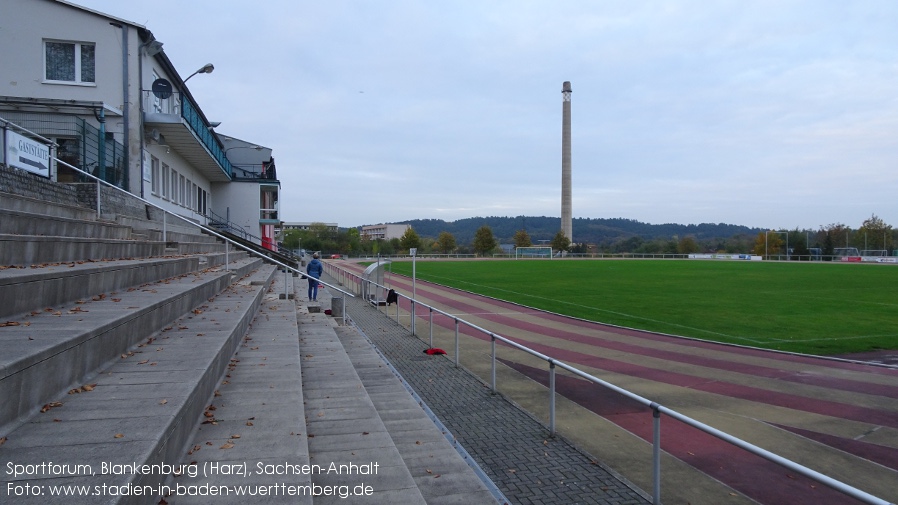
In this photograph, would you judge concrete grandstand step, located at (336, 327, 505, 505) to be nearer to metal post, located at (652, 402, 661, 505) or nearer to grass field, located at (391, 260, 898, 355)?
metal post, located at (652, 402, 661, 505)

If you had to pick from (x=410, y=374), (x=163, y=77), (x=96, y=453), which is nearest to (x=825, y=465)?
(x=410, y=374)

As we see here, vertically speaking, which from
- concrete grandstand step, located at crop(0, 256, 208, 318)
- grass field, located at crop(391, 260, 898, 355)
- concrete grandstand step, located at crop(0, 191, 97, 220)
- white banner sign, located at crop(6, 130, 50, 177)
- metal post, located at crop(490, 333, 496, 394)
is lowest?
grass field, located at crop(391, 260, 898, 355)

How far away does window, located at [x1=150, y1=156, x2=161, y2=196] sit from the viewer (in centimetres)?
2105

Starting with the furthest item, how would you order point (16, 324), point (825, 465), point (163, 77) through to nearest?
point (163, 77), point (825, 465), point (16, 324)

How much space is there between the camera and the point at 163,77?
22250mm

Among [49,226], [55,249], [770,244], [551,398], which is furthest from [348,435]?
[770,244]

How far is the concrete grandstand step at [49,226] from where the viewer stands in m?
6.76

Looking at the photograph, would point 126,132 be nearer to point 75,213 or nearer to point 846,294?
point 75,213

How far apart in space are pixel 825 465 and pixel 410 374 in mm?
6872

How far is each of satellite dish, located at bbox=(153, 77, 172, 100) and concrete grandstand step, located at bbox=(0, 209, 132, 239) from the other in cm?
1194

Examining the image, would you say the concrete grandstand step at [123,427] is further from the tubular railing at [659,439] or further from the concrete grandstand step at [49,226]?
the tubular railing at [659,439]

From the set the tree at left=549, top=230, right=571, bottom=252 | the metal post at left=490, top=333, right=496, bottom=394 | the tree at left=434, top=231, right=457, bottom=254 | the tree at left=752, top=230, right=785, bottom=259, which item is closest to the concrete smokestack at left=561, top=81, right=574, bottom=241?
the tree at left=549, top=230, right=571, bottom=252

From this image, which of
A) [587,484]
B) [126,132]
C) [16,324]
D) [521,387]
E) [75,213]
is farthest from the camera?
[126,132]

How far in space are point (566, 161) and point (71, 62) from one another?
106528 millimetres
